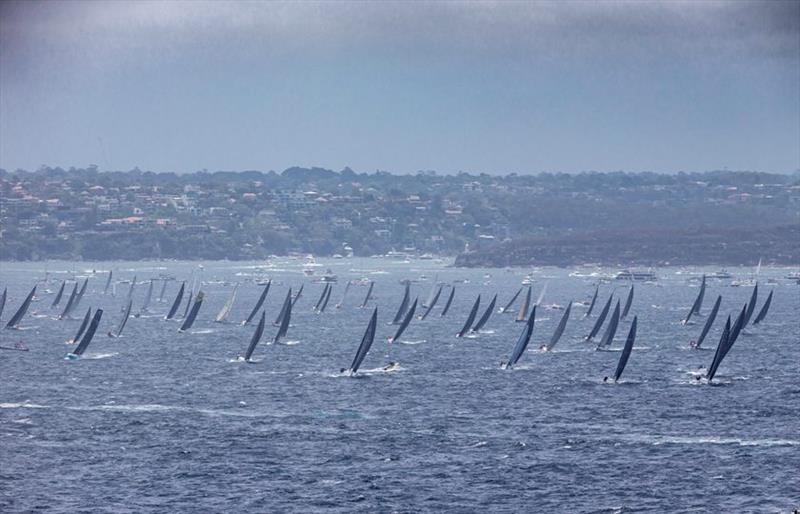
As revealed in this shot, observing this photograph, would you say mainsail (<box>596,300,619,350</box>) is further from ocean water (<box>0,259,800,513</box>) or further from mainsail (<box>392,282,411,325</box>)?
mainsail (<box>392,282,411,325</box>)

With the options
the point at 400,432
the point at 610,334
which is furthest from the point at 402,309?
the point at 400,432

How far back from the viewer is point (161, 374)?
12412 cm

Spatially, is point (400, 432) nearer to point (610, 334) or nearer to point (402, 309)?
point (610, 334)

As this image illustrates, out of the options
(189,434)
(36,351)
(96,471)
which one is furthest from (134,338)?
(96,471)

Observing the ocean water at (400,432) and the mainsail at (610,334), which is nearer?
the ocean water at (400,432)

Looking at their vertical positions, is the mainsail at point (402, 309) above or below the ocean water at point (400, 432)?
below

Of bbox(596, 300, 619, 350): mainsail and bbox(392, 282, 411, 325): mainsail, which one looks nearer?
bbox(596, 300, 619, 350): mainsail

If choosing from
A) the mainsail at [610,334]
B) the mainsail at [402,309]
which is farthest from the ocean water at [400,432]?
the mainsail at [402,309]

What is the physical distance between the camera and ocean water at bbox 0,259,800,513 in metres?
72.8

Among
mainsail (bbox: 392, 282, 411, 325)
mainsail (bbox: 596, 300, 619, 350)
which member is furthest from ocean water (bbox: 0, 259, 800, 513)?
mainsail (bbox: 392, 282, 411, 325)

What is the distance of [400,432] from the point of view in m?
90.7

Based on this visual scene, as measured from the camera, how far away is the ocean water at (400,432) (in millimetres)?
72812

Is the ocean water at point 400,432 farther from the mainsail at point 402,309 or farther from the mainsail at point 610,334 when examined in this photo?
the mainsail at point 402,309

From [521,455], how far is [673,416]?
647 inches
